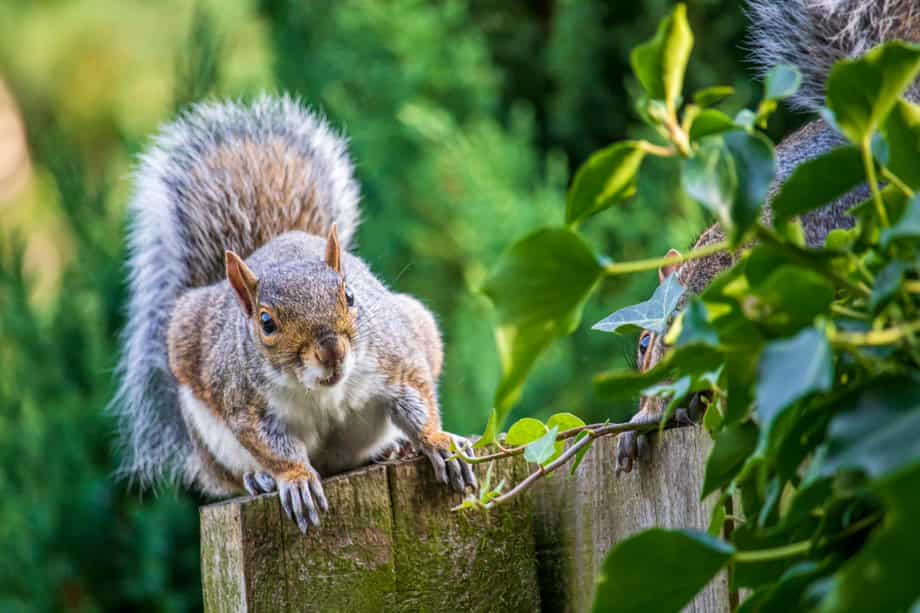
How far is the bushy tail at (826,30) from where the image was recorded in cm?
144

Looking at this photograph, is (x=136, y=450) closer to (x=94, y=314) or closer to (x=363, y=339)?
(x=363, y=339)

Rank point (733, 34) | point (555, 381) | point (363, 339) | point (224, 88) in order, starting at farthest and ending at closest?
point (224, 88)
point (733, 34)
point (555, 381)
point (363, 339)

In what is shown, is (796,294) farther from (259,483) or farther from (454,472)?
(259,483)

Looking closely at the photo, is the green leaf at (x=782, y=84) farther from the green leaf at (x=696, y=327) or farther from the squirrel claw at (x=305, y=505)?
the squirrel claw at (x=305, y=505)

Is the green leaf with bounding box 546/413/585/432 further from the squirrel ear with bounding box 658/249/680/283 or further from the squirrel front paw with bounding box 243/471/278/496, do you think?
the squirrel front paw with bounding box 243/471/278/496

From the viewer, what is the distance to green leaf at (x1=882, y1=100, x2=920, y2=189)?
0.50m

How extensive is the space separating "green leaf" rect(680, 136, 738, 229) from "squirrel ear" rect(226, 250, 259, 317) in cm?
107

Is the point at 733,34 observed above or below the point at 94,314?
above

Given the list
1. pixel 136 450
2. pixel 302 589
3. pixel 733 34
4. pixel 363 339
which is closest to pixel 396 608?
pixel 302 589

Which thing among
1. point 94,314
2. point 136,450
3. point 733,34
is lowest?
point 136,450

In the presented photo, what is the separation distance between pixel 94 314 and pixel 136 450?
0.98 m

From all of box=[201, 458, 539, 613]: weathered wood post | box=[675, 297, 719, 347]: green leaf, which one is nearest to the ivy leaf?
box=[675, 297, 719, 347]: green leaf

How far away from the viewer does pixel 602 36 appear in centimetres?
273

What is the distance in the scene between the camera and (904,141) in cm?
51
